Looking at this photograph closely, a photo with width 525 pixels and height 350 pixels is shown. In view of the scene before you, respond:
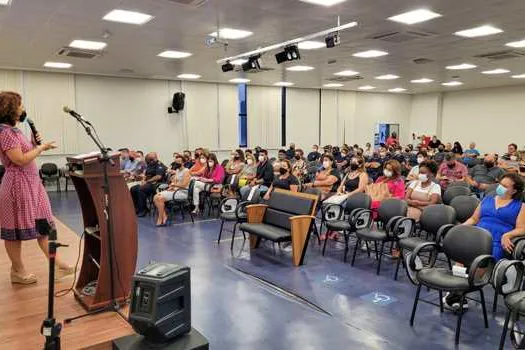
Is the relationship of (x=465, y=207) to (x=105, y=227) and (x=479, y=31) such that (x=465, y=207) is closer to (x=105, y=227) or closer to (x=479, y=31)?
(x=479, y=31)

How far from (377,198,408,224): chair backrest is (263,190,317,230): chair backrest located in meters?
0.81

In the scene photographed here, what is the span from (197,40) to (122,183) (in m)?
4.76

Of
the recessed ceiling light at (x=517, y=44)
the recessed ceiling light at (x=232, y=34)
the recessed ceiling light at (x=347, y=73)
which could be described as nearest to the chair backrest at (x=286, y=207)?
the recessed ceiling light at (x=232, y=34)

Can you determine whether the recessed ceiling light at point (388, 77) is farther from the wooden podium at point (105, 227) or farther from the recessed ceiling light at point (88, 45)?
the wooden podium at point (105, 227)

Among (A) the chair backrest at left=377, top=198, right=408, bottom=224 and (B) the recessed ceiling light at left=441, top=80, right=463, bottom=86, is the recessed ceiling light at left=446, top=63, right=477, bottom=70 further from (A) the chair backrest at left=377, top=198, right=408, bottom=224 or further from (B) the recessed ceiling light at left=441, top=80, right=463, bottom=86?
(A) the chair backrest at left=377, top=198, right=408, bottom=224

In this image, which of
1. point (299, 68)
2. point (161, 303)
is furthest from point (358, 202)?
point (299, 68)

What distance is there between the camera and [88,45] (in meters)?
7.53

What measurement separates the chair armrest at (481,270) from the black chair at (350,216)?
1894 mm

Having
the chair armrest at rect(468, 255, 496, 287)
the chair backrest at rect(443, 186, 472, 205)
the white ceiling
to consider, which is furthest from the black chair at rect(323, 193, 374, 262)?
the white ceiling

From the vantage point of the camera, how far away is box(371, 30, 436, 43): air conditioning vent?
21.8 feet

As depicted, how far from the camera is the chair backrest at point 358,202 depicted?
5.39 meters

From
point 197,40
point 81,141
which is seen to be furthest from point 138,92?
point 197,40

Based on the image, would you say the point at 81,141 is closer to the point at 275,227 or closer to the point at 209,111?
the point at 209,111

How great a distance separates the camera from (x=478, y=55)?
345 inches
